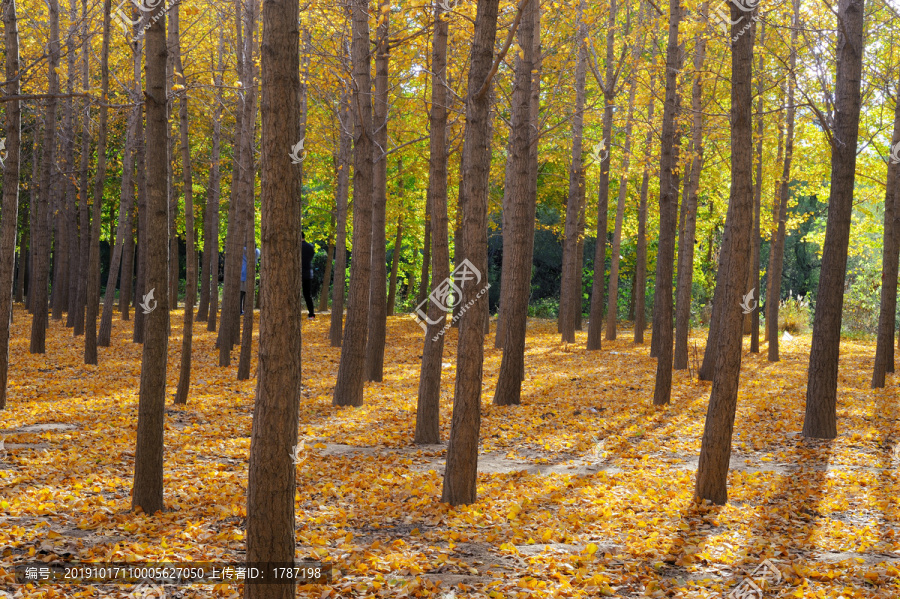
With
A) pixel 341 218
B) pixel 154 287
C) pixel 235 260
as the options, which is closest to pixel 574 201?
pixel 341 218

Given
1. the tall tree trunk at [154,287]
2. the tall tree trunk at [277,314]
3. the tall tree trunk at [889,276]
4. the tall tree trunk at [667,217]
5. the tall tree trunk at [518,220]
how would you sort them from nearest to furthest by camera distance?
the tall tree trunk at [277,314] → the tall tree trunk at [154,287] → the tall tree trunk at [518,220] → the tall tree trunk at [667,217] → the tall tree trunk at [889,276]

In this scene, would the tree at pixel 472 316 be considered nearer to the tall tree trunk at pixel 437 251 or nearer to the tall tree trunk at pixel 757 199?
the tall tree trunk at pixel 437 251

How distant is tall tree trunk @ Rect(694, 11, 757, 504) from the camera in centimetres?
642

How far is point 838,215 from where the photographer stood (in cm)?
900

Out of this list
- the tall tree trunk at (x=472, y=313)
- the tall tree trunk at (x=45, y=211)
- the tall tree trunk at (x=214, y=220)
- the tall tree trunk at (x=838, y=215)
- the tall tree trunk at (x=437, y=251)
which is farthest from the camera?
the tall tree trunk at (x=214, y=220)

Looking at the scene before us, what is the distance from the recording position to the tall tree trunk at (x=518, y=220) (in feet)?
33.7

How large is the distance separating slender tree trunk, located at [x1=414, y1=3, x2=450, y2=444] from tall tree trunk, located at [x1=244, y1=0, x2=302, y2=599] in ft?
15.5

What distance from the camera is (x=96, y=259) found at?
13406 millimetres

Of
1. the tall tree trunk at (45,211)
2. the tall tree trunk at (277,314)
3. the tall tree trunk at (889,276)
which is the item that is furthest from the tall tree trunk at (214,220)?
the tall tree trunk at (889,276)

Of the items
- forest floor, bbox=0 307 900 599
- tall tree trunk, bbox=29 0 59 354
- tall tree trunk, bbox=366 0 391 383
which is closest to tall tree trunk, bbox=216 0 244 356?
forest floor, bbox=0 307 900 599

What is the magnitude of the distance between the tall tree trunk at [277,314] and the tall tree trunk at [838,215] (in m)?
7.50

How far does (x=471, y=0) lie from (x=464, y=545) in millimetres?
6673

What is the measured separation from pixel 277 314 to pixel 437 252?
5813mm

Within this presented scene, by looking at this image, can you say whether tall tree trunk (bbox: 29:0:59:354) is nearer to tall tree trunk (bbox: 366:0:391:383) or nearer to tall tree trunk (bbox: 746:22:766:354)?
tall tree trunk (bbox: 366:0:391:383)
